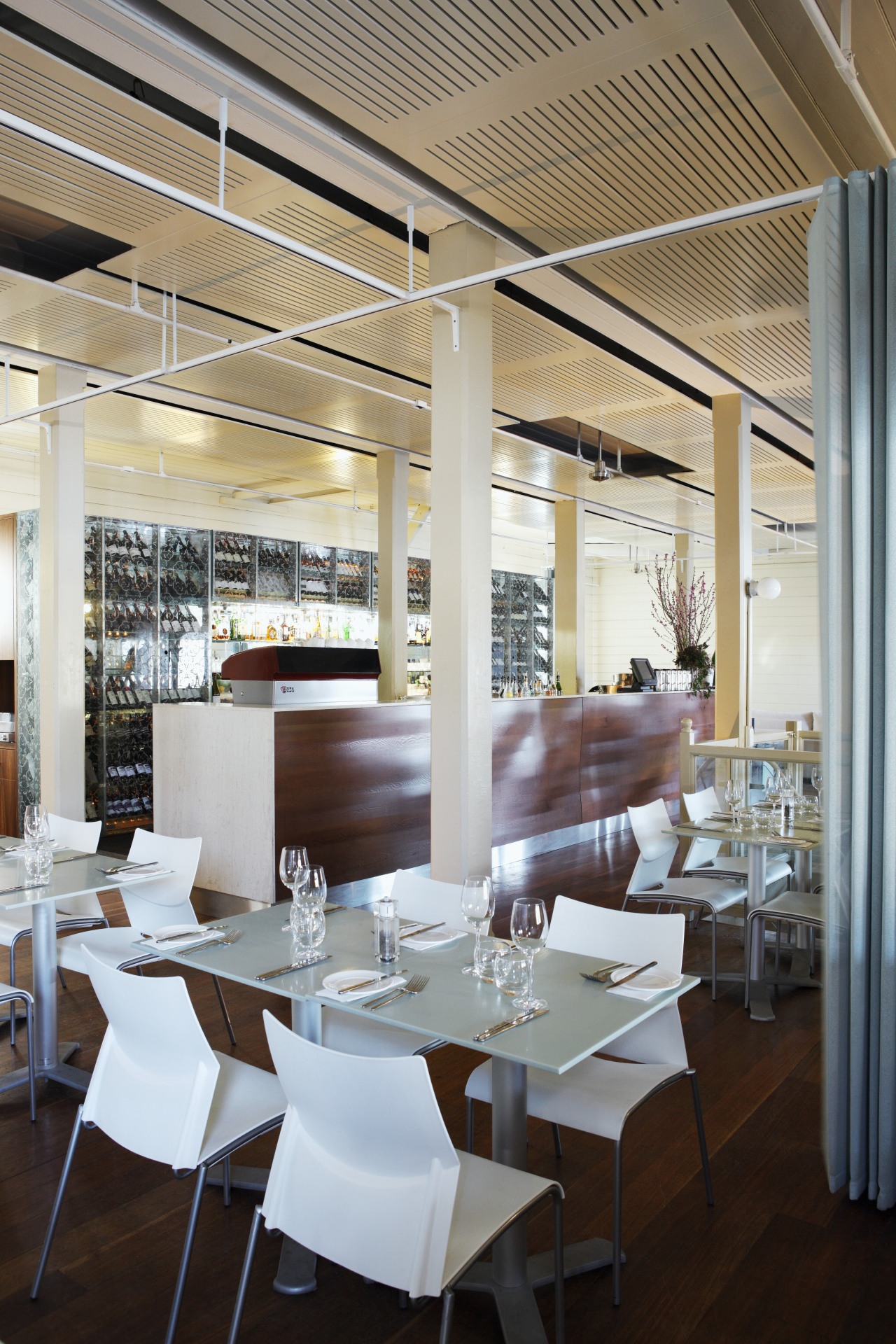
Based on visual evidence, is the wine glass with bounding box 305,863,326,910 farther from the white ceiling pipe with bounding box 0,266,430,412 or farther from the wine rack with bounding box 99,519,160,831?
the wine rack with bounding box 99,519,160,831

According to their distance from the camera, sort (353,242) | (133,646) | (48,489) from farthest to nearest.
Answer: (133,646)
(48,489)
(353,242)

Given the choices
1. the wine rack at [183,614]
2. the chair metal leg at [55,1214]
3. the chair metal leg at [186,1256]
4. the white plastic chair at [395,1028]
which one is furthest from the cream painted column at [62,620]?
the chair metal leg at [186,1256]

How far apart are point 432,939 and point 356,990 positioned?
56 centimetres

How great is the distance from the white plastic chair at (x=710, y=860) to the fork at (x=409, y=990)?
2.91 m

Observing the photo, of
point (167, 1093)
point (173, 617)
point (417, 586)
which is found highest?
point (417, 586)

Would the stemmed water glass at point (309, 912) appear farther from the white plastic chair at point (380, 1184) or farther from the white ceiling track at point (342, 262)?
the white ceiling track at point (342, 262)

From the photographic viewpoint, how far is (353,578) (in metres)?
12.5

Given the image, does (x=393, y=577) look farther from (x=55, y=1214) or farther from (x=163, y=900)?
(x=55, y=1214)

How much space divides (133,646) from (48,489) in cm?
304

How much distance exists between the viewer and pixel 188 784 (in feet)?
20.8

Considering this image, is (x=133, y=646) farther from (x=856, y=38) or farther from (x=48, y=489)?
(x=856, y=38)

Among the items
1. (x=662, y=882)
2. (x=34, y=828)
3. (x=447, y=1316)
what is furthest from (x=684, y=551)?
(x=447, y=1316)

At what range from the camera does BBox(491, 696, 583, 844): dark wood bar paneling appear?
7.64 meters

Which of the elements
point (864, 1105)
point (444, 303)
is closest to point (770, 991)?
point (864, 1105)
